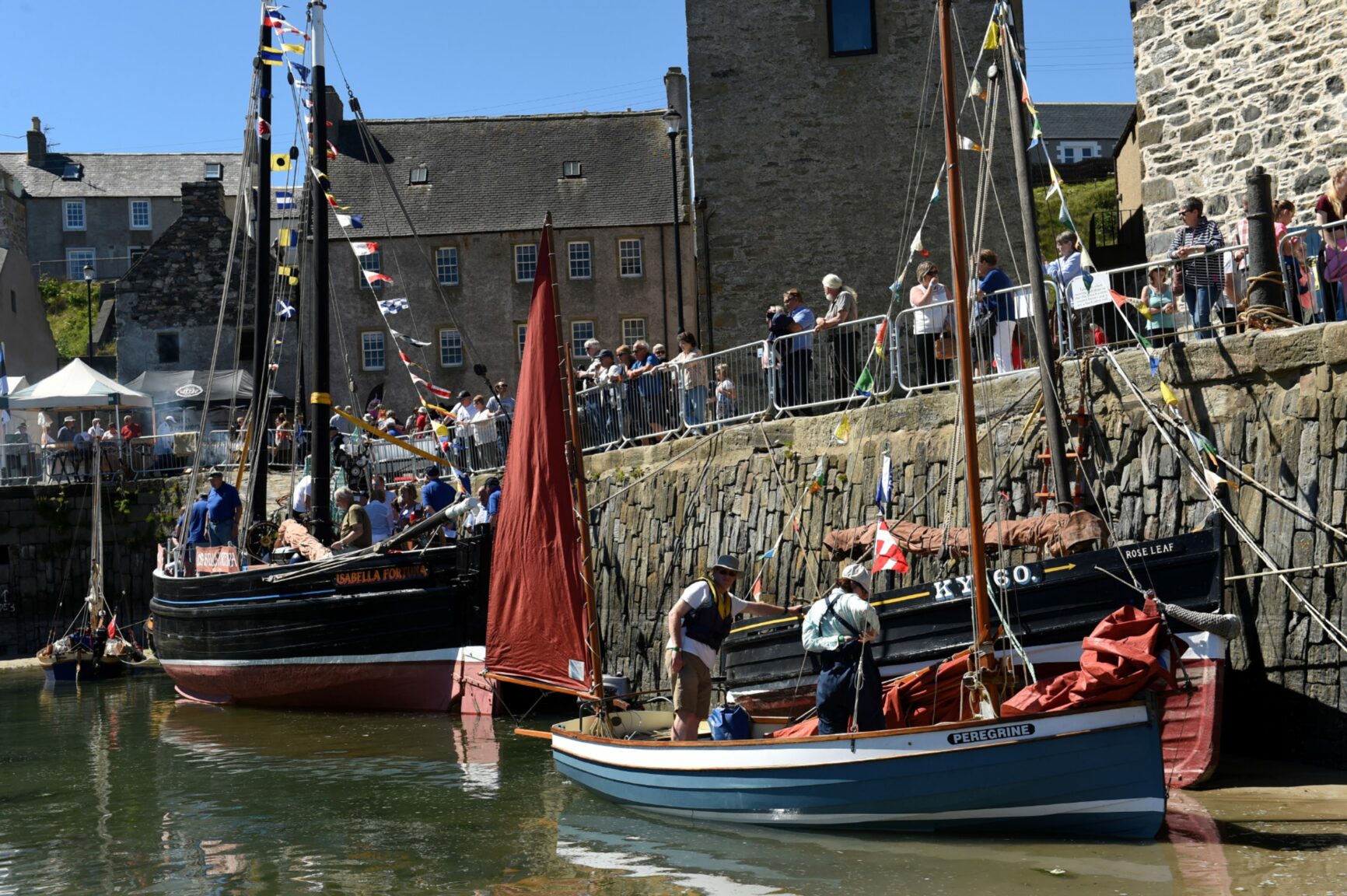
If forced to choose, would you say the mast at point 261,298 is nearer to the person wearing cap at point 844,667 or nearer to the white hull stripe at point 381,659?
the white hull stripe at point 381,659

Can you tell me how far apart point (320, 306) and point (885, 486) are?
29.3 ft

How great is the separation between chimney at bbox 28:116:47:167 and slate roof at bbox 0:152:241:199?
20 cm

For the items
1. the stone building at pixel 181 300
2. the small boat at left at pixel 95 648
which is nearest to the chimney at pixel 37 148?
the stone building at pixel 181 300

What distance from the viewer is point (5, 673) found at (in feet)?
90.4

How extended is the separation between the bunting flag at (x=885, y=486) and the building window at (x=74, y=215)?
5922cm

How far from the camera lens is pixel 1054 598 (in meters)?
11.5

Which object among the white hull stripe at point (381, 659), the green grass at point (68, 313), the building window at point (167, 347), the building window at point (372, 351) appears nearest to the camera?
the white hull stripe at point (381, 659)

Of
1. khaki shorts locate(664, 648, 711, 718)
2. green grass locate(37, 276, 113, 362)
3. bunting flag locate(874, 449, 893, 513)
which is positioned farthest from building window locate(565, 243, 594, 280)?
khaki shorts locate(664, 648, 711, 718)

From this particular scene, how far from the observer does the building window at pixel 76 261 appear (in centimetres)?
6569

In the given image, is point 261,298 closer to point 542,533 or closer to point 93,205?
point 542,533

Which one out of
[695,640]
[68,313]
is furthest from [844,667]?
[68,313]

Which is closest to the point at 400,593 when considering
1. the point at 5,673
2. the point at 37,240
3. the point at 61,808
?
the point at 61,808

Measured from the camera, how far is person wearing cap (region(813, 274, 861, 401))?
15953mm

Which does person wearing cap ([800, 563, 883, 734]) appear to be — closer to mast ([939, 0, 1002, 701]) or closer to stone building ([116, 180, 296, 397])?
mast ([939, 0, 1002, 701])
